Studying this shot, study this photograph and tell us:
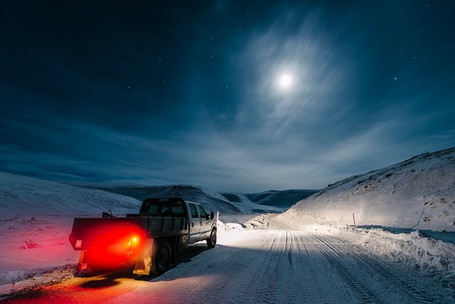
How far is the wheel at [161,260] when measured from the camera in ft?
21.1

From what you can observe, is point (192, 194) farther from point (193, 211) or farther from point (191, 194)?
point (193, 211)

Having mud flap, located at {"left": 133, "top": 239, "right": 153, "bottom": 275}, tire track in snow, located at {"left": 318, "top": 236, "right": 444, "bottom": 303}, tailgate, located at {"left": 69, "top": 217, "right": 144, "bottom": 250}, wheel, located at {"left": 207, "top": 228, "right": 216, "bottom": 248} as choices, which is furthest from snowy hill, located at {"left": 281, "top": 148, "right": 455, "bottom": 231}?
tailgate, located at {"left": 69, "top": 217, "right": 144, "bottom": 250}

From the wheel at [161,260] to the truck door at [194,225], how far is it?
184cm

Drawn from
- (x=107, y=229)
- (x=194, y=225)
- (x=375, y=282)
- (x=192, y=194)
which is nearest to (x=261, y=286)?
(x=375, y=282)

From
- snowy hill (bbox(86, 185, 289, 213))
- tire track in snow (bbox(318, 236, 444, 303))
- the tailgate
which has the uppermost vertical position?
snowy hill (bbox(86, 185, 289, 213))

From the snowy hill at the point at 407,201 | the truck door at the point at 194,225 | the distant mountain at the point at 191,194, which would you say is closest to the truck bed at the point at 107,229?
the truck door at the point at 194,225

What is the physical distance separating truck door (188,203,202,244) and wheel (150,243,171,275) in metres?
1.84

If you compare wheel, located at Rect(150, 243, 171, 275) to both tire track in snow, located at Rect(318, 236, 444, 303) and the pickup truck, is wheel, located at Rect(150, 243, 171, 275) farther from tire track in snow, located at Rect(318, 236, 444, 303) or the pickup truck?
tire track in snow, located at Rect(318, 236, 444, 303)

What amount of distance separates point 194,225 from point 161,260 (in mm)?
2589

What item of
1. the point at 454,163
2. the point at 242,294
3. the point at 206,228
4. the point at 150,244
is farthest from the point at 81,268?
the point at 454,163

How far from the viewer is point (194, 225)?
31.2 feet

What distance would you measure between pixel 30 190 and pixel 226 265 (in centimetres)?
5821

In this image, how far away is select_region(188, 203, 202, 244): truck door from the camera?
9.28 m

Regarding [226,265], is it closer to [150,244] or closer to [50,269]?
[150,244]
